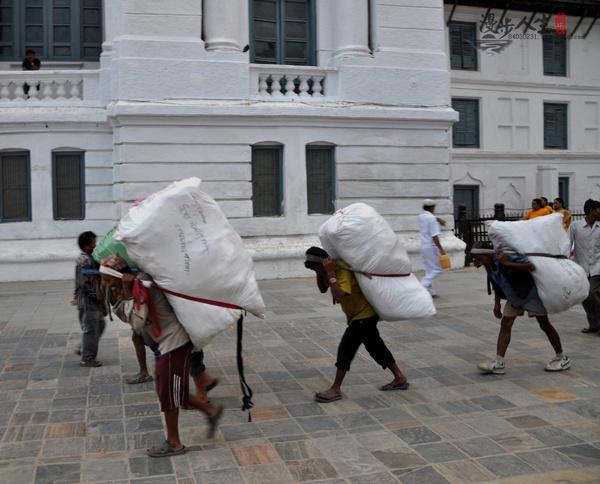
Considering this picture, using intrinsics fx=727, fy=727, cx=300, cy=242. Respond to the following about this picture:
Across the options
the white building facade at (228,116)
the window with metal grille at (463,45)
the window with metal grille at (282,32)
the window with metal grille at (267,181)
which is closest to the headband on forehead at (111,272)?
the white building facade at (228,116)

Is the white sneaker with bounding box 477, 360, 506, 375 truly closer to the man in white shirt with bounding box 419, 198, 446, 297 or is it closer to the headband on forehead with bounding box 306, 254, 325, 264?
the headband on forehead with bounding box 306, 254, 325, 264

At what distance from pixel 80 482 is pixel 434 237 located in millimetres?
8030

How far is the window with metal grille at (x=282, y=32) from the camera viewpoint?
15852 millimetres

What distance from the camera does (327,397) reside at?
621cm

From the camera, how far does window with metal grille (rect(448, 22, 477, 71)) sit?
24.8m

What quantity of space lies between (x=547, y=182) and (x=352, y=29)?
12.9 metres

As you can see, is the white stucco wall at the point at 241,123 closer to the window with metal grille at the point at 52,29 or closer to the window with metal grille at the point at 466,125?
the window with metal grille at the point at 52,29

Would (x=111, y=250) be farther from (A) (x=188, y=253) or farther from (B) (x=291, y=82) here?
(B) (x=291, y=82)

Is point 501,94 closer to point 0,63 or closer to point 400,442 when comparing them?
point 0,63

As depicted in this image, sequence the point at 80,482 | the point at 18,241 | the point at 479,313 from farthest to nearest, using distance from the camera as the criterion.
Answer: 1. the point at 18,241
2. the point at 479,313
3. the point at 80,482

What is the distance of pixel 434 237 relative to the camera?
38.0 feet

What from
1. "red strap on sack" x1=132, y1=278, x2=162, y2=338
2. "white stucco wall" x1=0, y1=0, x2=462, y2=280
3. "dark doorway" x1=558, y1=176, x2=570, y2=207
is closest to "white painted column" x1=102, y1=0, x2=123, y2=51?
"white stucco wall" x1=0, y1=0, x2=462, y2=280

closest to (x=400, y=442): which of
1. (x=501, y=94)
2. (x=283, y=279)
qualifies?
(x=283, y=279)

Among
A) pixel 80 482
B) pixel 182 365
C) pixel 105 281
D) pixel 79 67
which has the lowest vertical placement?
pixel 80 482
